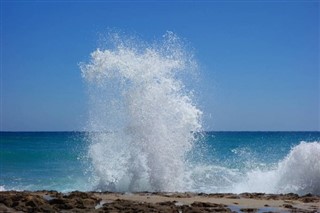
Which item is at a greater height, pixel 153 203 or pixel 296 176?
pixel 296 176

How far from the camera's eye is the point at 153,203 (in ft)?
47.6

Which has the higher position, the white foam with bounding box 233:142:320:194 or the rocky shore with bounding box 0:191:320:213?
the white foam with bounding box 233:142:320:194

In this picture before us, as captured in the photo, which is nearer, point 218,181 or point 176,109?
point 176,109

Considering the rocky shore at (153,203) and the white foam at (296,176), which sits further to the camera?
the white foam at (296,176)

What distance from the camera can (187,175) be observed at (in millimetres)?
21656

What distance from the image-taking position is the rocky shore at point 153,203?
13438mm

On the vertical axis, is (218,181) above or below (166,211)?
above

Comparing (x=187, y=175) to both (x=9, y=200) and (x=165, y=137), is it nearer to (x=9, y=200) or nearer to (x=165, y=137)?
(x=165, y=137)

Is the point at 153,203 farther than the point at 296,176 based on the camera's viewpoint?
No

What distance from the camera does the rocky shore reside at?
44.1 feet

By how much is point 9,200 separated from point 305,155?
11.6 meters

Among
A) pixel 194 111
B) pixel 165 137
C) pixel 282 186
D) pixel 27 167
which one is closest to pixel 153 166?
pixel 165 137

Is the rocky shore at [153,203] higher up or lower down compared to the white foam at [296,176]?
lower down

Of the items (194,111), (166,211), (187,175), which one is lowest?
(166,211)
